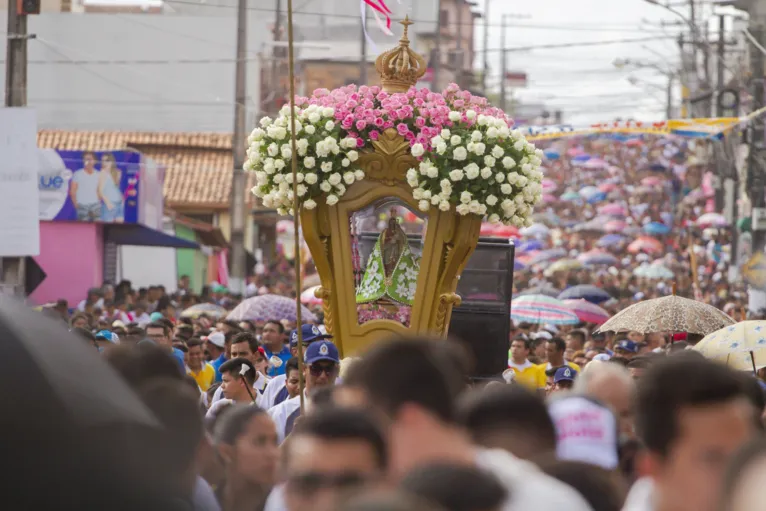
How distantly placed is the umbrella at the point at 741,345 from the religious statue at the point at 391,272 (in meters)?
2.07

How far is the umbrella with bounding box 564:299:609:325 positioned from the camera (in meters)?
22.1

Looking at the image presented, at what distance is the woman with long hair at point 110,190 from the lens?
103 feet

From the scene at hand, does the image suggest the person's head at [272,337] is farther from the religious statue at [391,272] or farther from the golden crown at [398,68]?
the golden crown at [398,68]

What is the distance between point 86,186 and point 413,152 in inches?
858

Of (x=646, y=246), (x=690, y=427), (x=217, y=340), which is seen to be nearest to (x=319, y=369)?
(x=690, y=427)

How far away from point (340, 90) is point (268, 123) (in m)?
0.57

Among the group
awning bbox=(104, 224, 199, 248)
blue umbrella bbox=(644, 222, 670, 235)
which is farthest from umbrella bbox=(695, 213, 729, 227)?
awning bbox=(104, 224, 199, 248)

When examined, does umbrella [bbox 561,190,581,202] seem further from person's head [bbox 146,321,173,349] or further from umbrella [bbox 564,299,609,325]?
person's head [bbox 146,321,173,349]

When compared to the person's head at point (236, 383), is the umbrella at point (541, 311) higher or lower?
lower

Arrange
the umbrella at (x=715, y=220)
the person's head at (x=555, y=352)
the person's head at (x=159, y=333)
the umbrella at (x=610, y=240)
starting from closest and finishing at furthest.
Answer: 1. the person's head at (x=159, y=333)
2. the person's head at (x=555, y=352)
3. the umbrella at (x=715, y=220)
4. the umbrella at (x=610, y=240)

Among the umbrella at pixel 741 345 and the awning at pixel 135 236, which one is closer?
the umbrella at pixel 741 345

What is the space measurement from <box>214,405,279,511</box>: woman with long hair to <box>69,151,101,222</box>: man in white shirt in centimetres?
2617

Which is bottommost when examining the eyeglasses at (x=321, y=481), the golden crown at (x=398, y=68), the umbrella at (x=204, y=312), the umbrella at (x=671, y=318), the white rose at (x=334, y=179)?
the umbrella at (x=204, y=312)

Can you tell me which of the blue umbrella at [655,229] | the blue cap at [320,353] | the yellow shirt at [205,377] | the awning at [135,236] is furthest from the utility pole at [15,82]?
the blue umbrella at [655,229]
